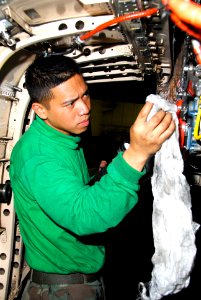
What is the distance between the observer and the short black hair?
1.56 m

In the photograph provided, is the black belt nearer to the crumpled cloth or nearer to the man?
the man

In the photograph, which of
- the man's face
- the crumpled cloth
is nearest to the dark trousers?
the crumpled cloth

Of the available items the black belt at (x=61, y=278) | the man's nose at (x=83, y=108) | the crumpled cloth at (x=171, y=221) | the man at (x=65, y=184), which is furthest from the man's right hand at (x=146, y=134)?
the black belt at (x=61, y=278)

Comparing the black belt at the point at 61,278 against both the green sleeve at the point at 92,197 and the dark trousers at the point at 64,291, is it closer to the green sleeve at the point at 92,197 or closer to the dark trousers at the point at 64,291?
the dark trousers at the point at 64,291

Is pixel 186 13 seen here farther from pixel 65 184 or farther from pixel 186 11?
pixel 65 184

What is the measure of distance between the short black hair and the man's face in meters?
0.03

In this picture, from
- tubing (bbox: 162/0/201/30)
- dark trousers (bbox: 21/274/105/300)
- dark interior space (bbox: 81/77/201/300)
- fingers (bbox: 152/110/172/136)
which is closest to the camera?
tubing (bbox: 162/0/201/30)

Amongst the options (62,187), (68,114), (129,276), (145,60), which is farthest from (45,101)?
(129,276)

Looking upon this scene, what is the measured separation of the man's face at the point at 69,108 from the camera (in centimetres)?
155

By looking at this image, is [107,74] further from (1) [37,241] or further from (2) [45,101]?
(1) [37,241]

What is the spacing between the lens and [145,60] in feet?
6.59

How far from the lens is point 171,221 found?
48.4 inches

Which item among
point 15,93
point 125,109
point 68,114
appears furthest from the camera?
point 125,109

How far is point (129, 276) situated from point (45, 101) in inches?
112
